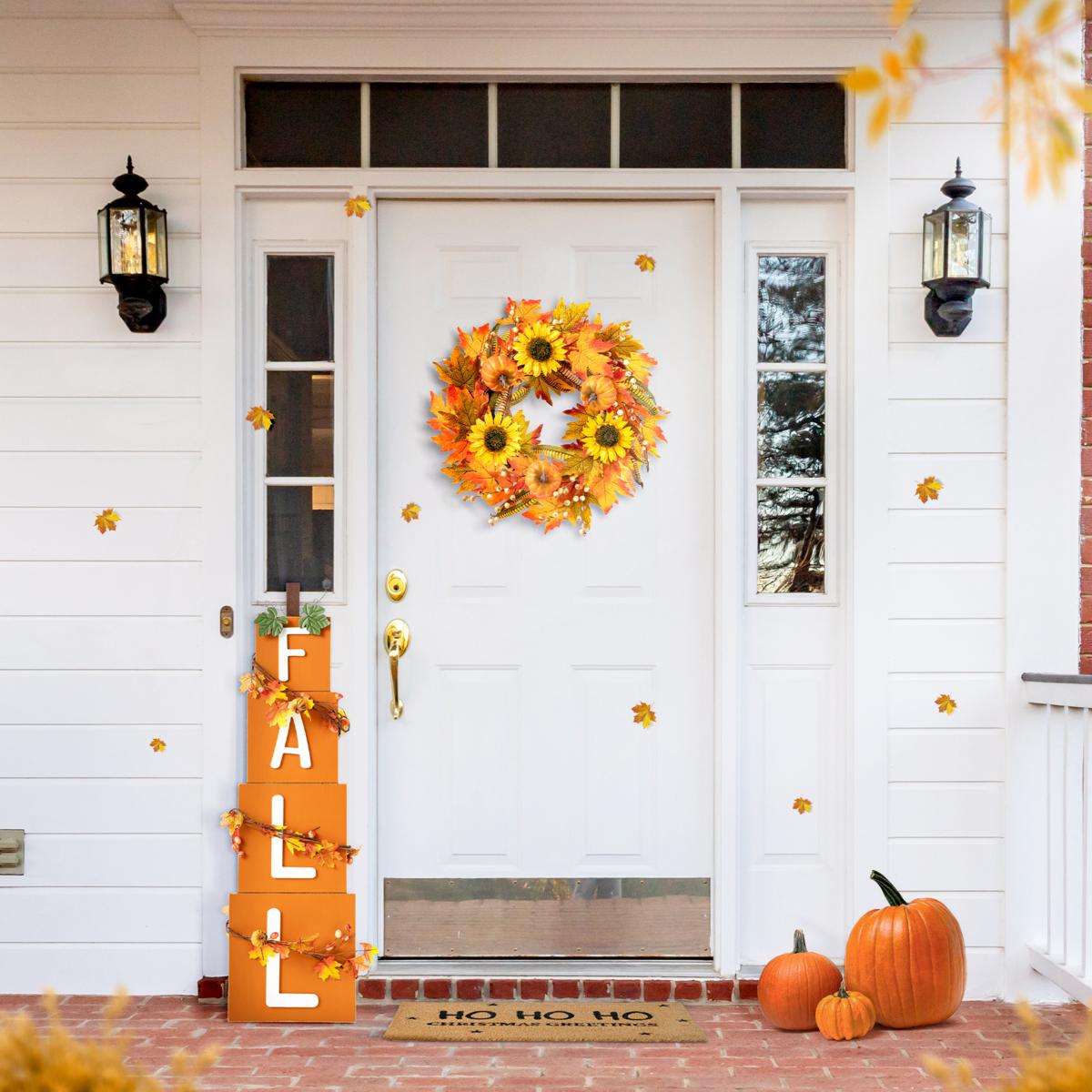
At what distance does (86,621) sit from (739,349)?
186cm

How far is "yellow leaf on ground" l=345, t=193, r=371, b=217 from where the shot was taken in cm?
279

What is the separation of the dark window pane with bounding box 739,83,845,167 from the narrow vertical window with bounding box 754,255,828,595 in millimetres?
253

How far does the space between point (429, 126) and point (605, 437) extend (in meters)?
0.95

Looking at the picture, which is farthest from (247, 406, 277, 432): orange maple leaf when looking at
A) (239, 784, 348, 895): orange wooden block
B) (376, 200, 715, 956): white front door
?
(239, 784, 348, 895): orange wooden block

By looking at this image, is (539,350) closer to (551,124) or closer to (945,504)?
(551,124)

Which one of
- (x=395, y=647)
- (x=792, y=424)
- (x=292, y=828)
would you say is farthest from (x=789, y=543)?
(x=292, y=828)

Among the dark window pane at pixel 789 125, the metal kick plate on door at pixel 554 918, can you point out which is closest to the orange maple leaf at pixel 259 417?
the metal kick plate on door at pixel 554 918

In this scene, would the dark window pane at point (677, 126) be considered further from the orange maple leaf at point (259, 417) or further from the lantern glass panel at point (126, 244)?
the lantern glass panel at point (126, 244)

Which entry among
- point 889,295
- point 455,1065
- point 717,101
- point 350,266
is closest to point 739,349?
point 889,295

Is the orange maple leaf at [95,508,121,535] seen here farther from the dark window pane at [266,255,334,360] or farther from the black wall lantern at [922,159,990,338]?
the black wall lantern at [922,159,990,338]

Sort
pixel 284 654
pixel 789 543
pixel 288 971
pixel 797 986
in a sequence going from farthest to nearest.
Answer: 1. pixel 789 543
2. pixel 284 654
3. pixel 288 971
4. pixel 797 986

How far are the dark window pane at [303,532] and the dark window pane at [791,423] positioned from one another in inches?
46.2

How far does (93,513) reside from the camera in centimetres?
280

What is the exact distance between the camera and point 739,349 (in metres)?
2.84
